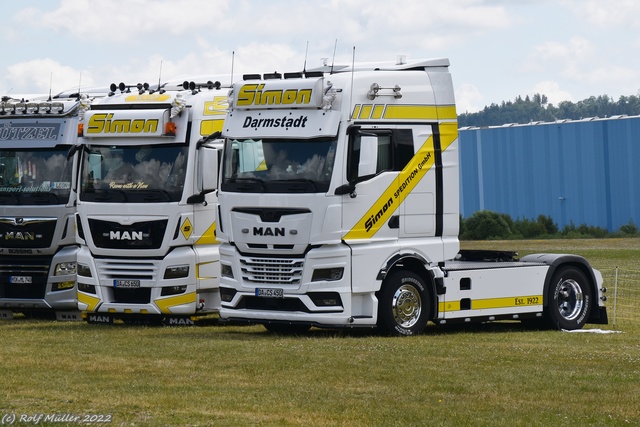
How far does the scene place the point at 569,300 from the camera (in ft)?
63.1

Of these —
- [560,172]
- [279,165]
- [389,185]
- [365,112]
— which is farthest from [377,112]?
[560,172]

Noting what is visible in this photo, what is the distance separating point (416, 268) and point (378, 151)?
71.7 inches

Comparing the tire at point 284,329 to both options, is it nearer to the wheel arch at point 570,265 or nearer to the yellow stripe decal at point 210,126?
the yellow stripe decal at point 210,126

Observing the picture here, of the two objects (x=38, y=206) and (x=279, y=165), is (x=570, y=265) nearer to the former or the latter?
(x=279, y=165)

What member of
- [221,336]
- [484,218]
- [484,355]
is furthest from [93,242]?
[484,218]

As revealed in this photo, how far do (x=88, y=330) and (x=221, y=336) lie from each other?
2438 millimetres

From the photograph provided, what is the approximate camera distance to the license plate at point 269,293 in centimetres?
1670

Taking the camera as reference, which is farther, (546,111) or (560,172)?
(546,111)

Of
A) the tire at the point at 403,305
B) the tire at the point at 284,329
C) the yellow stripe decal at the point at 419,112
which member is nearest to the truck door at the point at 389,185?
the yellow stripe decal at the point at 419,112

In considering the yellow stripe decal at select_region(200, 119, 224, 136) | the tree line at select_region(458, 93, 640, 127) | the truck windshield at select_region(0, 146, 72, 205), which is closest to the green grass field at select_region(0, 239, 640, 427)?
the truck windshield at select_region(0, 146, 72, 205)

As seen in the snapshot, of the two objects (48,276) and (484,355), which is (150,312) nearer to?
(48,276)

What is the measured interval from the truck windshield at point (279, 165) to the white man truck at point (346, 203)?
13 mm

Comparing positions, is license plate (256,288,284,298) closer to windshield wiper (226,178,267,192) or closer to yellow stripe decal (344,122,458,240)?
yellow stripe decal (344,122,458,240)

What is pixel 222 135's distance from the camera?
17500 millimetres
